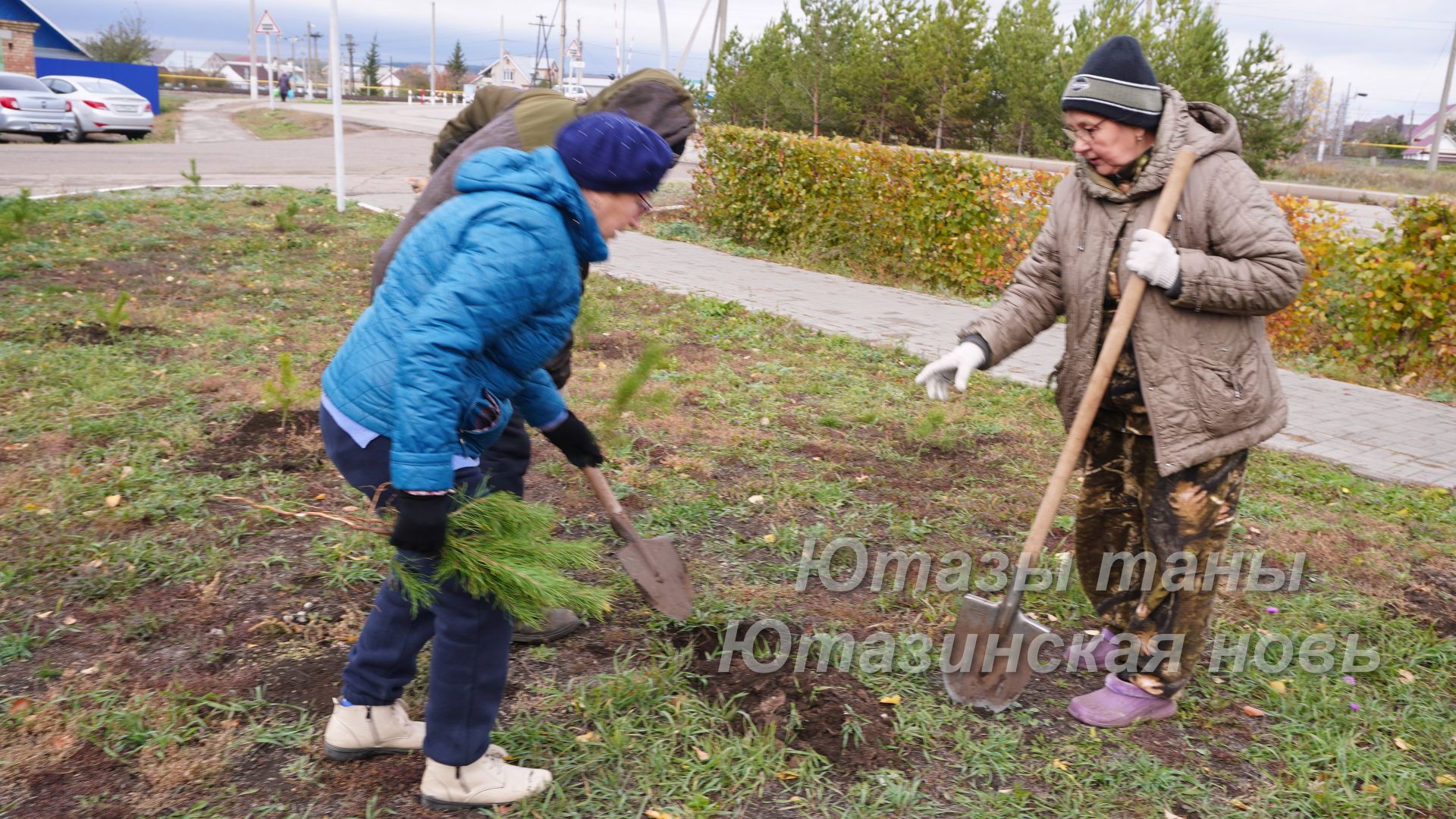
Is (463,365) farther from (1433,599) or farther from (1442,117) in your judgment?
(1442,117)

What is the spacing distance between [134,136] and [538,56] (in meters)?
56.7

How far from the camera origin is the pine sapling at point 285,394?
4.54 metres

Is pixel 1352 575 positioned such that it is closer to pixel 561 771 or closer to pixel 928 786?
pixel 928 786

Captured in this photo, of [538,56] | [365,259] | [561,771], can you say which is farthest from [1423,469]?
[538,56]

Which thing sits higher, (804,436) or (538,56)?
(538,56)

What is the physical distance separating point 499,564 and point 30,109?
23.5 m

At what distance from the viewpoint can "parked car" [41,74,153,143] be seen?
2244 cm

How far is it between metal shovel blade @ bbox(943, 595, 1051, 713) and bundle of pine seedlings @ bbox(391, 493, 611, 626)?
46.4 inches

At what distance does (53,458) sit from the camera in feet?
14.1

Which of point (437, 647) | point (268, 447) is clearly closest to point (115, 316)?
point (268, 447)

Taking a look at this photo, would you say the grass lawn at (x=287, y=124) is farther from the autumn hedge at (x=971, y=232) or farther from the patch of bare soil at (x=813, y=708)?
the patch of bare soil at (x=813, y=708)

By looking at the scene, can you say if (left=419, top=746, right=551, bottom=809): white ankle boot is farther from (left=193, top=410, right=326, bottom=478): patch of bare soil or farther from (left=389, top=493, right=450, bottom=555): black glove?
(left=193, top=410, right=326, bottom=478): patch of bare soil

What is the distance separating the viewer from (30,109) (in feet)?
68.3

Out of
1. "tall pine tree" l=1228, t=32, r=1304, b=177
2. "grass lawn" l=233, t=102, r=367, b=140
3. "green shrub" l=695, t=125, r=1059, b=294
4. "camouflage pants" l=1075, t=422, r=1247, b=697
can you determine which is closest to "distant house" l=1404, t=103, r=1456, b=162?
"tall pine tree" l=1228, t=32, r=1304, b=177
